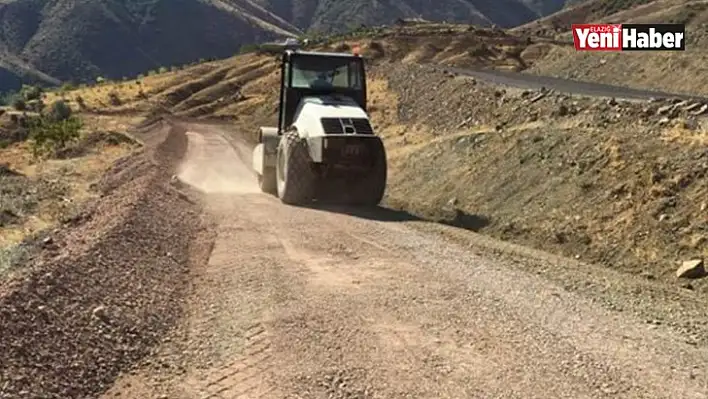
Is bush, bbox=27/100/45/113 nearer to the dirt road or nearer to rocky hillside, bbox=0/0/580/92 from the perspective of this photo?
the dirt road

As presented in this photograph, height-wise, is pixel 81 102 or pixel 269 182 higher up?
pixel 81 102

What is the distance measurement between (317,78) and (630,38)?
127 feet

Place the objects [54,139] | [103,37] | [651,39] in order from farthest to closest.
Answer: [103,37], [651,39], [54,139]

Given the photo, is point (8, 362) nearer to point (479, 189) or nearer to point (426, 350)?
point (426, 350)

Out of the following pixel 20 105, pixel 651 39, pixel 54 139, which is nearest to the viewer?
pixel 54 139

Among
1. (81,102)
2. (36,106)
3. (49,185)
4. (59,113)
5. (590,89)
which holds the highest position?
(81,102)

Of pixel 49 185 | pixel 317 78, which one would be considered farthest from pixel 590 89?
pixel 49 185

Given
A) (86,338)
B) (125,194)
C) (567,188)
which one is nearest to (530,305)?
(86,338)

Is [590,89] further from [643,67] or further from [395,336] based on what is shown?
[395,336]

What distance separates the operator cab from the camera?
20734 millimetres

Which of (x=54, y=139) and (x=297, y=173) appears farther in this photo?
(x=54, y=139)

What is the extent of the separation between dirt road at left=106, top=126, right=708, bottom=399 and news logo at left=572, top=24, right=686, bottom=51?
39793 millimetres

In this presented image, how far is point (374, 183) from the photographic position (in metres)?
19.3

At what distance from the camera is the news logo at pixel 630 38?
166 feet
